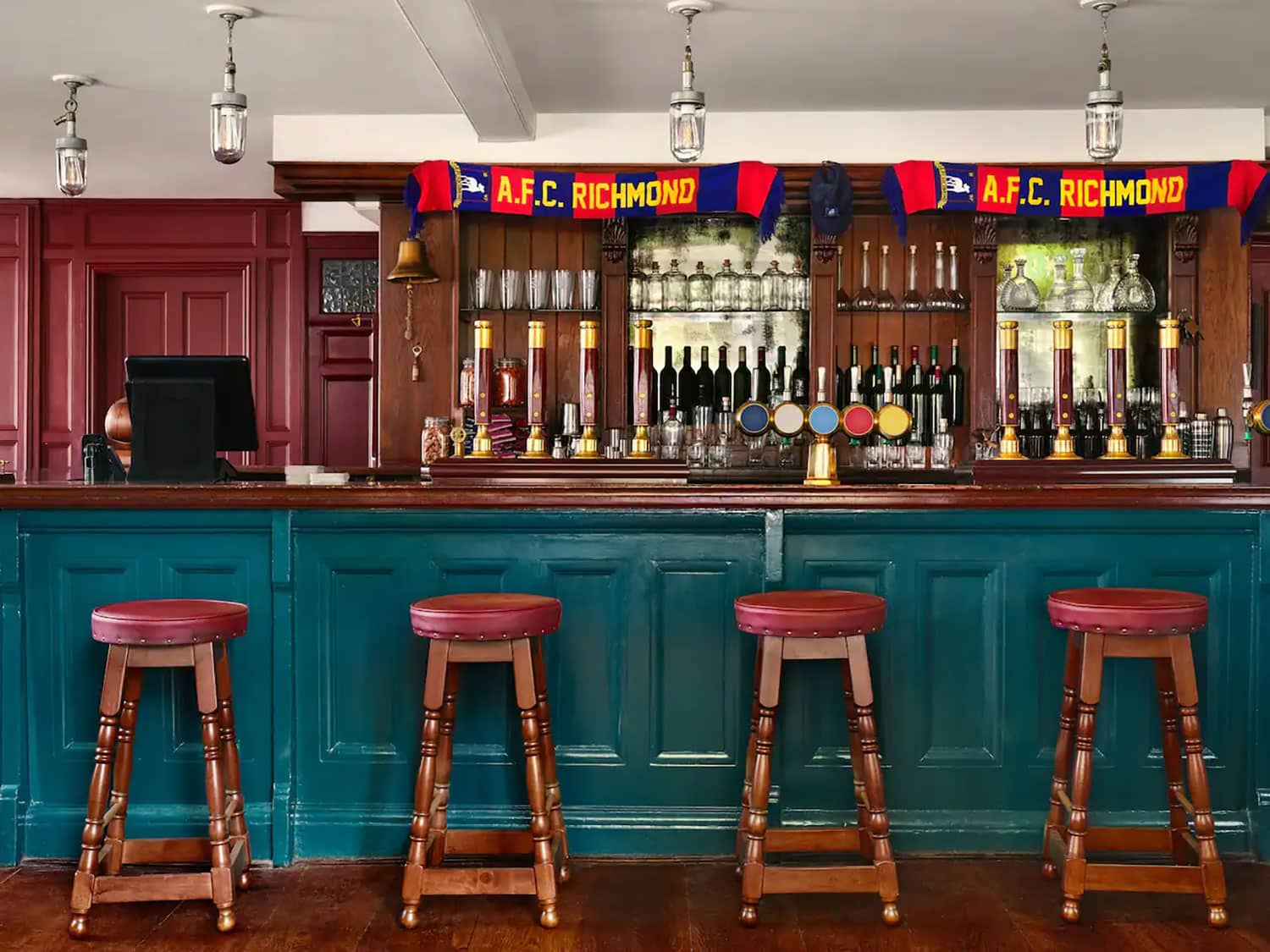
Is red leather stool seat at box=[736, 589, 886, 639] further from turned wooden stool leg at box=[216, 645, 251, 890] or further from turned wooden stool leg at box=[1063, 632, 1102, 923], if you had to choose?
turned wooden stool leg at box=[216, 645, 251, 890]

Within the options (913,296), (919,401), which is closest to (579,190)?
(913,296)

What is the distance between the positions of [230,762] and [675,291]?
3.66 metres

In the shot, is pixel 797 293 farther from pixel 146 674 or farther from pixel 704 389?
pixel 146 674

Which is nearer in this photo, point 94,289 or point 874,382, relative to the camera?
point 874,382

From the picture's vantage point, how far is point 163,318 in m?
8.26

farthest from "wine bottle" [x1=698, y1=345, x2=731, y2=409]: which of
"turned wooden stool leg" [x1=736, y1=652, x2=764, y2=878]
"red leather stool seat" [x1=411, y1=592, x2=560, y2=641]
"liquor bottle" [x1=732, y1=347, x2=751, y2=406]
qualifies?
"red leather stool seat" [x1=411, y1=592, x2=560, y2=641]

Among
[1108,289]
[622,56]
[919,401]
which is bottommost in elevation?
[919,401]

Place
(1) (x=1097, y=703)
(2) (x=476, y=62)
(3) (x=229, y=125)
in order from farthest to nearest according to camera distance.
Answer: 1. (2) (x=476, y=62)
2. (3) (x=229, y=125)
3. (1) (x=1097, y=703)

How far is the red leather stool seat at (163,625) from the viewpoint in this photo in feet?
9.25

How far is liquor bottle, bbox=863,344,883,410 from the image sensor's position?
6.12 m

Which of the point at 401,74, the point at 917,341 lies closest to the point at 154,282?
the point at 401,74

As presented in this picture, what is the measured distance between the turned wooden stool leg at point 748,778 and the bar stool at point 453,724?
49 centimetres

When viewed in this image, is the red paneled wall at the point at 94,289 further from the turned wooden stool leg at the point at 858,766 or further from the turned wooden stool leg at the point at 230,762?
the turned wooden stool leg at the point at 858,766

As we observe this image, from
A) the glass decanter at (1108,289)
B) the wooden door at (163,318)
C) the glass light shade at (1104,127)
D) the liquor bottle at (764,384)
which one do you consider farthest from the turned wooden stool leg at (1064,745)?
the wooden door at (163,318)
